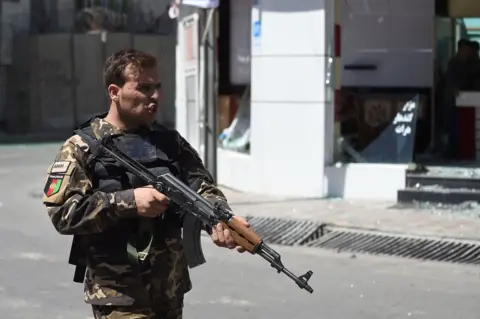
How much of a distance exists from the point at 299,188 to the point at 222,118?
224 cm

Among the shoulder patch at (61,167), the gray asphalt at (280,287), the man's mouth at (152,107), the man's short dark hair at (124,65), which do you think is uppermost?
the man's short dark hair at (124,65)

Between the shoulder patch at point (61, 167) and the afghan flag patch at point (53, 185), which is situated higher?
the shoulder patch at point (61, 167)

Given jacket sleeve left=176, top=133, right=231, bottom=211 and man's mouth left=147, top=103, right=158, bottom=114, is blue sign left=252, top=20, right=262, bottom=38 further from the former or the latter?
man's mouth left=147, top=103, right=158, bottom=114

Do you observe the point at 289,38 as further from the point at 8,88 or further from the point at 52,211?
the point at 8,88

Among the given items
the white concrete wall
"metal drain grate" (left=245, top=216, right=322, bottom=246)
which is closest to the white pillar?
the white concrete wall

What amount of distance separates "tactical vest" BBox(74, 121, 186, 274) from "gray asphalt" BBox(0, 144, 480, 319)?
9.92 ft

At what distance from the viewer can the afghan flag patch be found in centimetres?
353

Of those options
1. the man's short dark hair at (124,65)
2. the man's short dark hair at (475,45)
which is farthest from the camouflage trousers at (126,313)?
the man's short dark hair at (475,45)

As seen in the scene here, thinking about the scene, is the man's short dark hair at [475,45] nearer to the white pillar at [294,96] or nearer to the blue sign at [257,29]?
the white pillar at [294,96]

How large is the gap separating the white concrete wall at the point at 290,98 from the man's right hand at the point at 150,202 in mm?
7993

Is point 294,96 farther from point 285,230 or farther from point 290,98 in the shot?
point 285,230

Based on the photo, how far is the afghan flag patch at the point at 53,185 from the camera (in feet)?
11.6

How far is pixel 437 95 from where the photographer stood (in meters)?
12.8

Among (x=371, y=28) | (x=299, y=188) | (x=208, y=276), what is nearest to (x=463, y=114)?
(x=371, y=28)
